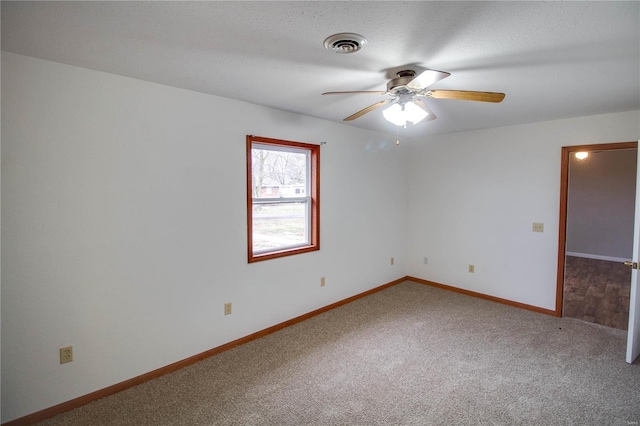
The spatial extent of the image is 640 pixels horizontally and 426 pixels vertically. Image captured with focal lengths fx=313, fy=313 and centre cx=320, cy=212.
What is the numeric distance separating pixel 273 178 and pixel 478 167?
2.85m

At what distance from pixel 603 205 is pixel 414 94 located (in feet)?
21.8

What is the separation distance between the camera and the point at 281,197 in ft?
11.4

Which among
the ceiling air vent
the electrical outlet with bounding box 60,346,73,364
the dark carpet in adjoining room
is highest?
the ceiling air vent

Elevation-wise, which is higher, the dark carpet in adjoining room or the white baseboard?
the white baseboard

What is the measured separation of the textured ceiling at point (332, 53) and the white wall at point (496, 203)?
3.52 ft

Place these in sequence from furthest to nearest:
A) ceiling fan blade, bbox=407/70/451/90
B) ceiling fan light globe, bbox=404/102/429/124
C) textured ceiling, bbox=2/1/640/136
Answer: ceiling fan light globe, bbox=404/102/429/124
ceiling fan blade, bbox=407/70/451/90
textured ceiling, bbox=2/1/640/136

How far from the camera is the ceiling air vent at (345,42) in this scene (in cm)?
164

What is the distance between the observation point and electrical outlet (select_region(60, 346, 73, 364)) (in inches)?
82.8

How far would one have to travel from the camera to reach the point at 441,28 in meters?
1.56

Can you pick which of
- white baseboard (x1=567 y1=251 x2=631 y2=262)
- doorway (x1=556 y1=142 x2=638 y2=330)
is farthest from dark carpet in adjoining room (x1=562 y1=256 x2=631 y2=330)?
white baseboard (x1=567 y1=251 x2=631 y2=262)

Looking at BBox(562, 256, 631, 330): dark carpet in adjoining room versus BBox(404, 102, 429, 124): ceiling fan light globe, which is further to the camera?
BBox(562, 256, 631, 330): dark carpet in adjoining room

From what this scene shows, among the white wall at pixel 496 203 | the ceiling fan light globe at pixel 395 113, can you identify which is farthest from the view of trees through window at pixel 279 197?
the white wall at pixel 496 203

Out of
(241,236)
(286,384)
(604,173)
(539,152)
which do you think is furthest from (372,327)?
(604,173)

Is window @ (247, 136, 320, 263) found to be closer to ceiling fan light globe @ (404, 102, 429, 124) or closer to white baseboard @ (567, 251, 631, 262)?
ceiling fan light globe @ (404, 102, 429, 124)
